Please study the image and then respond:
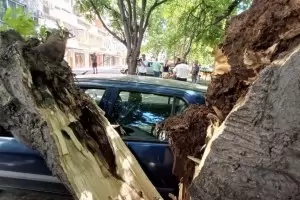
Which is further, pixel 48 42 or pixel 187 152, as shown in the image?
pixel 48 42

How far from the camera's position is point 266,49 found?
5.68ft

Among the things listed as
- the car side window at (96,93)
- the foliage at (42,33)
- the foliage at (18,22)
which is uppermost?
the foliage at (18,22)

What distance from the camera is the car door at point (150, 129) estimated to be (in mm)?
3307

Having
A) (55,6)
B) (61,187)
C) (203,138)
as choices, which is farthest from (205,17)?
(55,6)

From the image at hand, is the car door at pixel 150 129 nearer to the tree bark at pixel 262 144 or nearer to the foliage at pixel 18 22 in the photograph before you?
the foliage at pixel 18 22

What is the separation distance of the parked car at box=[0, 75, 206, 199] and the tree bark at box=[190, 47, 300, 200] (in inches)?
70.4

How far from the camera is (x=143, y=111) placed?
148 inches

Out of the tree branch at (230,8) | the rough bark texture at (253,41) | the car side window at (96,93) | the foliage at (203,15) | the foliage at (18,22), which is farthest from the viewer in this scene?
the foliage at (203,15)

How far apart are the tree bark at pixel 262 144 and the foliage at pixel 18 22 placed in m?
2.17

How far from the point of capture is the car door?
3.31 meters

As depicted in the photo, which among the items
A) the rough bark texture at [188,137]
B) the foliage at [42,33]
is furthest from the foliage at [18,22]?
the rough bark texture at [188,137]

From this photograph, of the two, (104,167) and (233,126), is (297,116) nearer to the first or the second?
(233,126)

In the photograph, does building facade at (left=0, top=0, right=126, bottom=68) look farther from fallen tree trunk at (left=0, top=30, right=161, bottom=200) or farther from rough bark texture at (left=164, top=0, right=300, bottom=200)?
rough bark texture at (left=164, top=0, right=300, bottom=200)

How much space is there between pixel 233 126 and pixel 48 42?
1.95 metres
